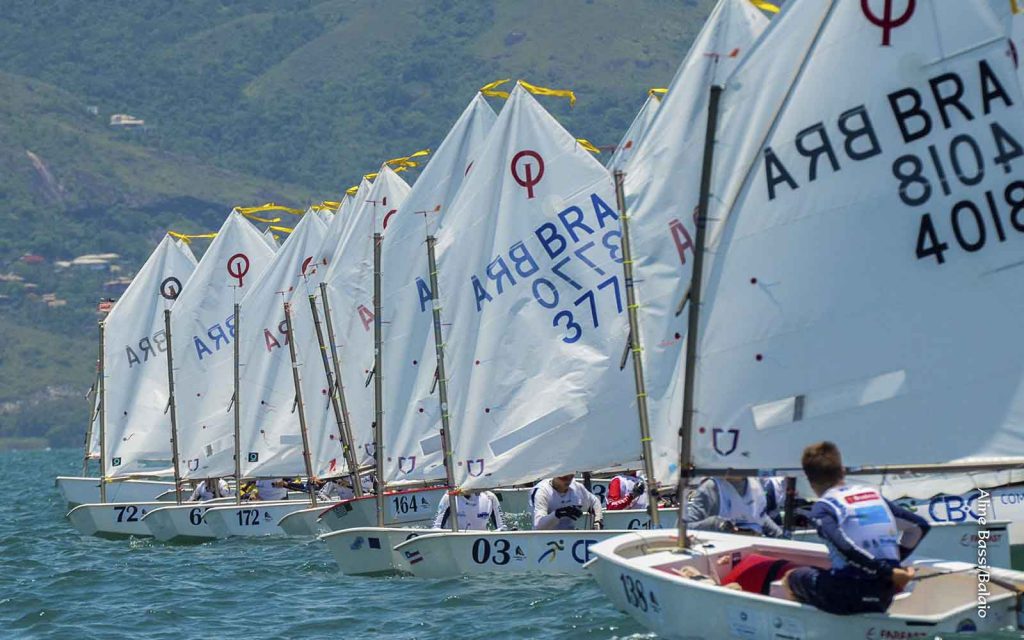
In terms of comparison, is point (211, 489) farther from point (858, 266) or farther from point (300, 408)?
point (858, 266)

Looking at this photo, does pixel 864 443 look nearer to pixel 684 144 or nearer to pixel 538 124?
pixel 684 144

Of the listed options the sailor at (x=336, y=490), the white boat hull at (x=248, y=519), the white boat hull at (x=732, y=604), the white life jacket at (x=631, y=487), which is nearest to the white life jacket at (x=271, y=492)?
the sailor at (x=336, y=490)

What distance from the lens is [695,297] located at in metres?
15.6

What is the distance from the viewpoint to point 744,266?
15.5 m

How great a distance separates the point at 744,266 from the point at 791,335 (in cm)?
72

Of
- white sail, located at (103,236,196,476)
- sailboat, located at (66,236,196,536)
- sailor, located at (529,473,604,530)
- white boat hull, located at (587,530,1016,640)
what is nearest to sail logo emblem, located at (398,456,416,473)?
sailor, located at (529,473,604,530)

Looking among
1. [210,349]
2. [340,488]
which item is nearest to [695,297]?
[340,488]

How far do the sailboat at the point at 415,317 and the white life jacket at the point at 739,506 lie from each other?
6.55 metres

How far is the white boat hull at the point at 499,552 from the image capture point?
65.0 ft

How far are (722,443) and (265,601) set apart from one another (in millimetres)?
8200

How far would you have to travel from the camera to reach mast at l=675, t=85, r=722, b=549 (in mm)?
15461

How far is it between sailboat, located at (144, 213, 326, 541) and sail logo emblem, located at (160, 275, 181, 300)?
15.1 feet

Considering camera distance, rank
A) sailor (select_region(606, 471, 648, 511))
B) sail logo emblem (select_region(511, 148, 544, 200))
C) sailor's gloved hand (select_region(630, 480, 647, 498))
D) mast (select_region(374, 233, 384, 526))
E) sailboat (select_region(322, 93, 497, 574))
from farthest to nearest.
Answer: sailor's gloved hand (select_region(630, 480, 647, 498)), sailor (select_region(606, 471, 648, 511)), sailboat (select_region(322, 93, 497, 574)), mast (select_region(374, 233, 384, 526)), sail logo emblem (select_region(511, 148, 544, 200))
